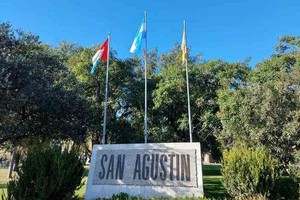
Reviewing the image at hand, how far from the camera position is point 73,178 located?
29.6ft

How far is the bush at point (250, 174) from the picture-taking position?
920cm

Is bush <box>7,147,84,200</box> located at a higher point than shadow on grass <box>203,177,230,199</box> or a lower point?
higher

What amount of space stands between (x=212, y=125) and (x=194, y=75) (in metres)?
4.71

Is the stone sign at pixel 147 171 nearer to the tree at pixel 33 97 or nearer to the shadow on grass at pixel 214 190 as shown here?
the shadow on grass at pixel 214 190

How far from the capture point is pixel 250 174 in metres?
9.26

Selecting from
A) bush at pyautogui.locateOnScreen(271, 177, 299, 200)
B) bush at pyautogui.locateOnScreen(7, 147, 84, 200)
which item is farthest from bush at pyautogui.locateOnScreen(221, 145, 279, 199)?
bush at pyautogui.locateOnScreen(7, 147, 84, 200)

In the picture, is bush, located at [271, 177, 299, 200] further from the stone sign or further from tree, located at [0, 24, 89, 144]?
tree, located at [0, 24, 89, 144]

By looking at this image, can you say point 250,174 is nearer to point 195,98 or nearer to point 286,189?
point 286,189

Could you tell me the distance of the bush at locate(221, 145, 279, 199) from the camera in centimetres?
920

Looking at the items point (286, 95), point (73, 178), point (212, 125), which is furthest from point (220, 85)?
point (73, 178)

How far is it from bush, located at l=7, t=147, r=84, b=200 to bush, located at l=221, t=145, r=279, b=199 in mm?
4885

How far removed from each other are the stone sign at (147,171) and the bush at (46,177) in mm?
1968

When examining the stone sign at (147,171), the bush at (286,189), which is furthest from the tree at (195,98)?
the bush at (286,189)

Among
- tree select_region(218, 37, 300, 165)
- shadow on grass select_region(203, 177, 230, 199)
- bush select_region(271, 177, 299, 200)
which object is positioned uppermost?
tree select_region(218, 37, 300, 165)
